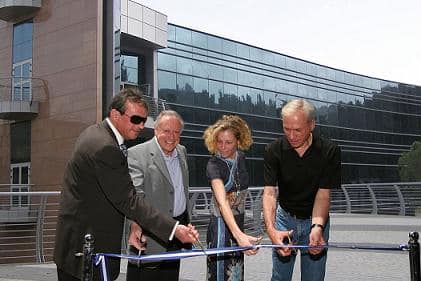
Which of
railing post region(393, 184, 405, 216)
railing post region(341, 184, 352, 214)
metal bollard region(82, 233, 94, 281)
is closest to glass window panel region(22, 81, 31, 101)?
railing post region(341, 184, 352, 214)

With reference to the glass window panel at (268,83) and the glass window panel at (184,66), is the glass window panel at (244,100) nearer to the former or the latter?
the glass window panel at (268,83)

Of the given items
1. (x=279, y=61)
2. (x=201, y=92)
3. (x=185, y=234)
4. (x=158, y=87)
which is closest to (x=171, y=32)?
(x=158, y=87)

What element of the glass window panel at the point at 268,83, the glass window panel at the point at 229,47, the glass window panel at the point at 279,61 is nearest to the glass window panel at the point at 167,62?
the glass window panel at the point at 229,47

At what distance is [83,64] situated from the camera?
14805 millimetres

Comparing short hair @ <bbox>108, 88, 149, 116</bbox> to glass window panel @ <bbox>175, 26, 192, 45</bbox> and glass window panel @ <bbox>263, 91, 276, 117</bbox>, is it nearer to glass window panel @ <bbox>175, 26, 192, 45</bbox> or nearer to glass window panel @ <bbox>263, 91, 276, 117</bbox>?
glass window panel @ <bbox>175, 26, 192, 45</bbox>

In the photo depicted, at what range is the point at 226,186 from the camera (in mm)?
3469

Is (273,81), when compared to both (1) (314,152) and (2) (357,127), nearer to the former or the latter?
(2) (357,127)

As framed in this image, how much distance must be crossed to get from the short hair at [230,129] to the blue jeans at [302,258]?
52cm

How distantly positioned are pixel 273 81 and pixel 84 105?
3173 centimetres

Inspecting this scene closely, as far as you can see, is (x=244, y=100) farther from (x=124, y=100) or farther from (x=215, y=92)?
(x=124, y=100)

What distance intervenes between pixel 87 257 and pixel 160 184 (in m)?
1.10

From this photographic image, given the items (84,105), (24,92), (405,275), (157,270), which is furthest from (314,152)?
(24,92)

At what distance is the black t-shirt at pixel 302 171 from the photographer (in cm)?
321

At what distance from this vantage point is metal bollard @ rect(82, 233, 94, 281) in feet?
8.00
